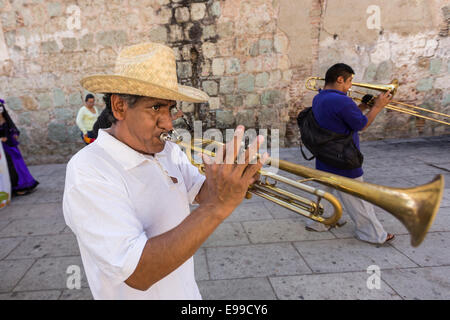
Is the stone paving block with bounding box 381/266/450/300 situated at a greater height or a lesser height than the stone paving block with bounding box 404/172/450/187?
lesser

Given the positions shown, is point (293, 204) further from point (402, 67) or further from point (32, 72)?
point (32, 72)

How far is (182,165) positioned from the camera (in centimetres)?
170

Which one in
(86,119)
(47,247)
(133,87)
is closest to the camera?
(133,87)

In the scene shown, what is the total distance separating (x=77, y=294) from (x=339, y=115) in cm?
Answer: 322

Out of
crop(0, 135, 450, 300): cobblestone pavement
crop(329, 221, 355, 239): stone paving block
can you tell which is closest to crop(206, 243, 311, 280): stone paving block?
crop(0, 135, 450, 300): cobblestone pavement

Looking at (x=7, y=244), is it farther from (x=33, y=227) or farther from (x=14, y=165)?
(x=14, y=165)

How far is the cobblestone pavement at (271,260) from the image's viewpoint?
245cm

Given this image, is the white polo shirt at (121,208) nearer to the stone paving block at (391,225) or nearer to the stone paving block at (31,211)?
the stone paving block at (391,225)

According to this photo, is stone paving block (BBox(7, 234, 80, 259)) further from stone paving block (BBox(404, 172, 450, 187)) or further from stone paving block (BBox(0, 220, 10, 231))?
stone paving block (BBox(404, 172, 450, 187))

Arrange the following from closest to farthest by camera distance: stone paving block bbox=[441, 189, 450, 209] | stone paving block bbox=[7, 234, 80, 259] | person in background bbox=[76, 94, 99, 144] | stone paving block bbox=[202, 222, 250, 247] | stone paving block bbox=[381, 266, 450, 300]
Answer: stone paving block bbox=[381, 266, 450, 300], stone paving block bbox=[7, 234, 80, 259], stone paving block bbox=[202, 222, 250, 247], stone paving block bbox=[441, 189, 450, 209], person in background bbox=[76, 94, 99, 144]

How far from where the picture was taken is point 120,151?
1224 millimetres

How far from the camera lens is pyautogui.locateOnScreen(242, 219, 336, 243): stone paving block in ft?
10.9

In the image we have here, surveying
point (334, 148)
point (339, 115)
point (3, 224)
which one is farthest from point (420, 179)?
→ point (3, 224)

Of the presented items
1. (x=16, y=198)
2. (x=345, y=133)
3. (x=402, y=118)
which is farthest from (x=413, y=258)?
(x=16, y=198)
